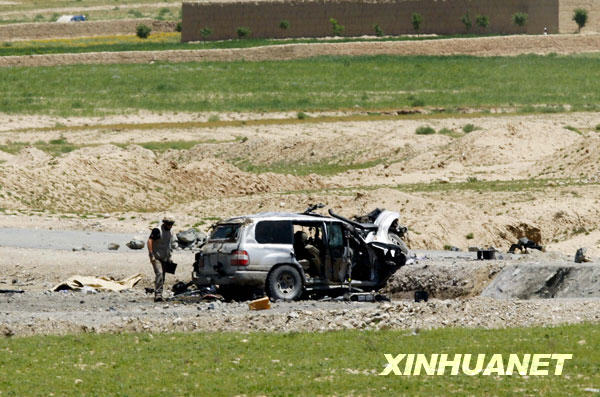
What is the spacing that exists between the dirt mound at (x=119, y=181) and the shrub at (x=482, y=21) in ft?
212

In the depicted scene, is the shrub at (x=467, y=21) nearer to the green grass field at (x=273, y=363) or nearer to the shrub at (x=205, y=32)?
the shrub at (x=205, y=32)

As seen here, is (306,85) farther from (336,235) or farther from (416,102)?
(336,235)

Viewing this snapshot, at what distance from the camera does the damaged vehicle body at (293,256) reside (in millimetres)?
21672

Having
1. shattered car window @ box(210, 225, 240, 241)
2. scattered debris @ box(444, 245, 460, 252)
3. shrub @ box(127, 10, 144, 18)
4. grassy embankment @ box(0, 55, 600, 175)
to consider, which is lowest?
scattered debris @ box(444, 245, 460, 252)

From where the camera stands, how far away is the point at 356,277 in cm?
2298

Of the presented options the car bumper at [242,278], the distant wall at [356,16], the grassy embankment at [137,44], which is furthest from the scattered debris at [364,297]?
the distant wall at [356,16]

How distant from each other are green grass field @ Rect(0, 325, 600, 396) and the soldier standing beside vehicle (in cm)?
531

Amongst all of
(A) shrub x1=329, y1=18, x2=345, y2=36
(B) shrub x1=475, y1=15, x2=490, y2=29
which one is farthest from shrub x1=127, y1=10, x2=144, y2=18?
(B) shrub x1=475, y1=15, x2=490, y2=29

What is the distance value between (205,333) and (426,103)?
53.1 meters

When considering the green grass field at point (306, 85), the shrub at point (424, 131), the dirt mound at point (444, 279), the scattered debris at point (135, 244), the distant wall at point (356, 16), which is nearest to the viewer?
the dirt mound at point (444, 279)

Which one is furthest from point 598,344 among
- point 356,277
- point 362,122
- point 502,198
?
point 362,122

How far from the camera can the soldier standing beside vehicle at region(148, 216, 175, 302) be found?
22469 mm

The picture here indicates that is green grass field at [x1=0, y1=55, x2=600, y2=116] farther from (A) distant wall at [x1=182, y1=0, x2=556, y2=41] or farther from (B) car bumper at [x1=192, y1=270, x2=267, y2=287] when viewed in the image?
(B) car bumper at [x1=192, y1=270, x2=267, y2=287]

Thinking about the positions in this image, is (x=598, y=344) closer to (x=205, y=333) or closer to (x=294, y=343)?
(x=294, y=343)
